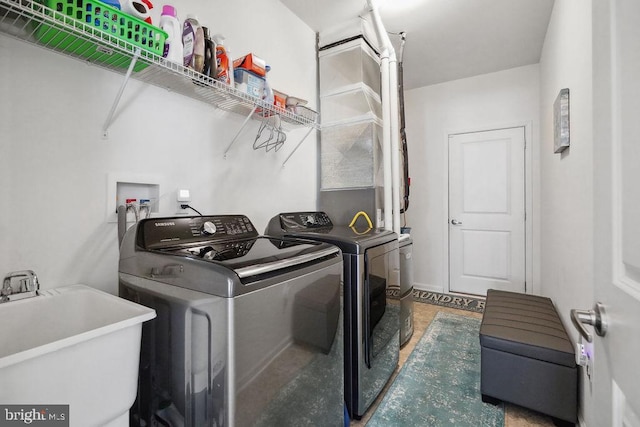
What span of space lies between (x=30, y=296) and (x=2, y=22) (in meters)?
0.89

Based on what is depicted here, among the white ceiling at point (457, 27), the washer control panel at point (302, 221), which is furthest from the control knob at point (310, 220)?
the white ceiling at point (457, 27)

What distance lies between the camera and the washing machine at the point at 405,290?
2.37m

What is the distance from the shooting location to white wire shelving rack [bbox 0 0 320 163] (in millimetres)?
884

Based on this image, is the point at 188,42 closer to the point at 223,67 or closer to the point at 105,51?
the point at 223,67

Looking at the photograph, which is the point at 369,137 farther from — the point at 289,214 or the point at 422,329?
the point at 422,329

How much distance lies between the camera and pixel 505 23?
259cm

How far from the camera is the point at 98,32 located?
3.13 ft

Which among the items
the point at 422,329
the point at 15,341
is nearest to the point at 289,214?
the point at 15,341

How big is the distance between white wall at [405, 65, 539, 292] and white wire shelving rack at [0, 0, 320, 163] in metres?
2.89

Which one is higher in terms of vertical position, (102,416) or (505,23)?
(505,23)

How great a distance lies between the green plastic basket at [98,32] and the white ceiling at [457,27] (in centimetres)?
155

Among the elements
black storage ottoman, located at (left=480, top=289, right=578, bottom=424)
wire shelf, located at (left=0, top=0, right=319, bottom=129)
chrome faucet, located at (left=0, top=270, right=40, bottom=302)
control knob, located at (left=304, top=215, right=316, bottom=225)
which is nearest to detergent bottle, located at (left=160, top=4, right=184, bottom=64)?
wire shelf, located at (left=0, top=0, right=319, bottom=129)

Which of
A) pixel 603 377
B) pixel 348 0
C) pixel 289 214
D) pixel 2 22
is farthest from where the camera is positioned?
pixel 348 0

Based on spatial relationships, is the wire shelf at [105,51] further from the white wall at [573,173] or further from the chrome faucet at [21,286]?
the white wall at [573,173]
